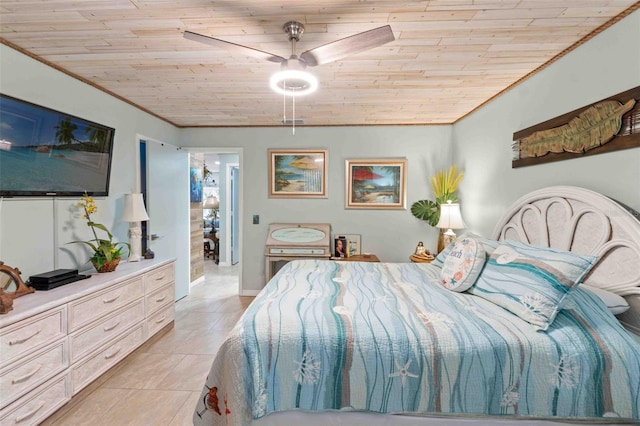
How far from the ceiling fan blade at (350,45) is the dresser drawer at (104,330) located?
91.9 inches

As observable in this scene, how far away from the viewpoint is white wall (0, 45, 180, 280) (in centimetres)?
194

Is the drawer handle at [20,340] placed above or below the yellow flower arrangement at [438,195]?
below

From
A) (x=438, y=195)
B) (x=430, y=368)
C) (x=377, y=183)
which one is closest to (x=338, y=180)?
(x=377, y=183)

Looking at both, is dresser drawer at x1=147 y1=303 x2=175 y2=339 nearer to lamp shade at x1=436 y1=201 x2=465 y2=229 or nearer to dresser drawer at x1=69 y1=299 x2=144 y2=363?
dresser drawer at x1=69 y1=299 x2=144 y2=363

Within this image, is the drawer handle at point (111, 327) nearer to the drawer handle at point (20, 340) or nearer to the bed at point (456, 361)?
the drawer handle at point (20, 340)

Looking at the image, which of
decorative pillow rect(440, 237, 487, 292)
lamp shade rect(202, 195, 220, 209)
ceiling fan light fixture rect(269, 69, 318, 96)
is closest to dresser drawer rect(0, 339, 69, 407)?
ceiling fan light fixture rect(269, 69, 318, 96)

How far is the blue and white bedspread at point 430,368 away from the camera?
1.25 m

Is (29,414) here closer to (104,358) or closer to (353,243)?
(104,358)

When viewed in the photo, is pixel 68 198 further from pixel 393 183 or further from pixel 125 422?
pixel 393 183

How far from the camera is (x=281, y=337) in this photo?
134 centimetres

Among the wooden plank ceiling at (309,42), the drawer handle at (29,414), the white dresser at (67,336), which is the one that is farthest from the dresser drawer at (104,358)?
the wooden plank ceiling at (309,42)

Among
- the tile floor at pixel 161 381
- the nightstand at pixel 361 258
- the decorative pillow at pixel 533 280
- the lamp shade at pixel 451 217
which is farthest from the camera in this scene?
the nightstand at pixel 361 258

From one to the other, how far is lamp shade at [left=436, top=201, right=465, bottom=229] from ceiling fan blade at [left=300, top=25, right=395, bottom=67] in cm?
231

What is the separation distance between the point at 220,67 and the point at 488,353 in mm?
2548
